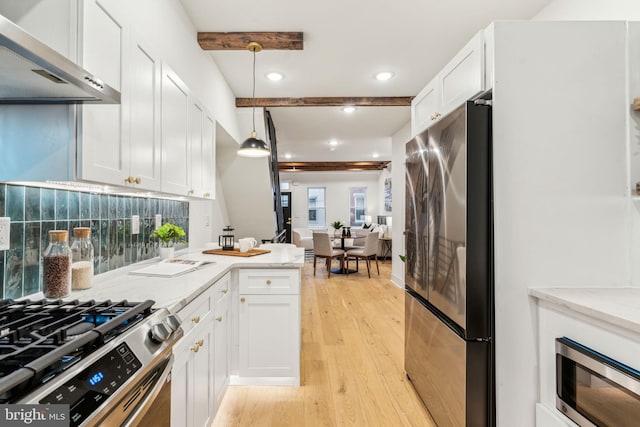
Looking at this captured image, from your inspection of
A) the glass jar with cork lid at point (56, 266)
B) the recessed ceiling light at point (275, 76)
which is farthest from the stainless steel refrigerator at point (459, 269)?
the recessed ceiling light at point (275, 76)

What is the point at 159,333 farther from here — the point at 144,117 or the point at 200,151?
the point at 200,151

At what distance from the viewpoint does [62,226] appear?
1.44 metres

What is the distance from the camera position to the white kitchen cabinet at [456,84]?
1584 millimetres

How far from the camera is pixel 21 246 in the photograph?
1243 millimetres

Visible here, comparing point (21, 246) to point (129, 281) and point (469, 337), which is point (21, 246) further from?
point (469, 337)

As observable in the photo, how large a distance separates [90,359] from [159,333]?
0.87ft

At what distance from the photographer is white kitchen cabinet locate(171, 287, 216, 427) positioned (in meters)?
1.29

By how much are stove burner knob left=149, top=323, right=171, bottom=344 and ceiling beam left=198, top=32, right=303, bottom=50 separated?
231 cm

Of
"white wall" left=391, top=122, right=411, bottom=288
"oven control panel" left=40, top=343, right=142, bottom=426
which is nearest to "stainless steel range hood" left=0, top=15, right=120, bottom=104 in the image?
"oven control panel" left=40, top=343, right=142, bottom=426

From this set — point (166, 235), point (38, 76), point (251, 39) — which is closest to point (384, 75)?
point (251, 39)

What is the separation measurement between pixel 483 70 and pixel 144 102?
1678mm

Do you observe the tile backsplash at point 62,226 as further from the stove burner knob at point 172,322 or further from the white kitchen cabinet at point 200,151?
the stove burner knob at point 172,322

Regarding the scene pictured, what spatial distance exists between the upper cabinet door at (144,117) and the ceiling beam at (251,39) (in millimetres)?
978

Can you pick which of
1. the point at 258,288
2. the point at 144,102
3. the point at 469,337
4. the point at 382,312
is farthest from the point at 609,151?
the point at 382,312
